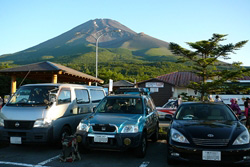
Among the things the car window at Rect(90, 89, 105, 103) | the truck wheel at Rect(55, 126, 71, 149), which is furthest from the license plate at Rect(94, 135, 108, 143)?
the car window at Rect(90, 89, 105, 103)

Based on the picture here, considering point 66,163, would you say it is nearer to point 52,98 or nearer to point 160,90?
point 52,98

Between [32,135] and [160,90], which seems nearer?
[32,135]

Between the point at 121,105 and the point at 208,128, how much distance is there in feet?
8.83

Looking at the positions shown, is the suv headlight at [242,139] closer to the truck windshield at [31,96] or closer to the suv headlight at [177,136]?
the suv headlight at [177,136]

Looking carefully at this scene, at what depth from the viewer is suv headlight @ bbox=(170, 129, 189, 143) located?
17.2 ft

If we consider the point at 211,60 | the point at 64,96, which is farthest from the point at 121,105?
the point at 211,60

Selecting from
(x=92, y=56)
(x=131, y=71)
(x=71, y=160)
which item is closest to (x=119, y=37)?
(x=92, y=56)

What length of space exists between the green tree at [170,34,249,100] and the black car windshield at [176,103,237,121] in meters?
6.57

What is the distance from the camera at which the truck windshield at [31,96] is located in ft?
24.4

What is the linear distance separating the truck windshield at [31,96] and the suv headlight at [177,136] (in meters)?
3.77

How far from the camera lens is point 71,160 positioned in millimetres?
5883

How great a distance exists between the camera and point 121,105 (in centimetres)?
734

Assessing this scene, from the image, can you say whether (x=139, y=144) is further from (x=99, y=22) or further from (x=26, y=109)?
(x=99, y=22)

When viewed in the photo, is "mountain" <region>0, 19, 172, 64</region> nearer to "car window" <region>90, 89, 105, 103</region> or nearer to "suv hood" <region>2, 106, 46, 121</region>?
"car window" <region>90, 89, 105, 103</region>
